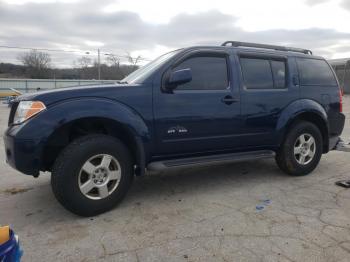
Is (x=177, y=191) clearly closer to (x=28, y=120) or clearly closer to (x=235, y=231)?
(x=235, y=231)

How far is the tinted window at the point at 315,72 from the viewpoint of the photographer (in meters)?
4.84

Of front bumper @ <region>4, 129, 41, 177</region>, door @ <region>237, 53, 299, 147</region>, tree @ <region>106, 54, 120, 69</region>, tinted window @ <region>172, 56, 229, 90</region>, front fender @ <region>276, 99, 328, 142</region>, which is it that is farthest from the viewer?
tree @ <region>106, 54, 120, 69</region>

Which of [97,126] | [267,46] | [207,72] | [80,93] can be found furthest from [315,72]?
[80,93]

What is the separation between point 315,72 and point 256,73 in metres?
1.16

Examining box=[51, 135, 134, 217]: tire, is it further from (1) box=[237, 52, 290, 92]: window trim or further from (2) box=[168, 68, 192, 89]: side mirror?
(1) box=[237, 52, 290, 92]: window trim

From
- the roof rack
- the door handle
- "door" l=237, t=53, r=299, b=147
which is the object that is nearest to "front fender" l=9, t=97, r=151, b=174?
the door handle

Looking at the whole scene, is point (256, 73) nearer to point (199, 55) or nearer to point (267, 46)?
point (267, 46)

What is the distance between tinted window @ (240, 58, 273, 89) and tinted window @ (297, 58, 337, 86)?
60cm

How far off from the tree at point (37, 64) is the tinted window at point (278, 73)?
150 ft

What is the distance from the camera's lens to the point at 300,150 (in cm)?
472

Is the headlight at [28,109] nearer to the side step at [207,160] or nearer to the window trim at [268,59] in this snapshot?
the side step at [207,160]

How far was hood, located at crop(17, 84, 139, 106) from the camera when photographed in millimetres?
3211

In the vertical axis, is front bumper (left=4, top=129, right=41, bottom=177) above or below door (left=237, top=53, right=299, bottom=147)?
below

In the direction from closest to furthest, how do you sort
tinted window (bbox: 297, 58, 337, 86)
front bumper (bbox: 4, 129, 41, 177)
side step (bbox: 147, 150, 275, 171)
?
1. front bumper (bbox: 4, 129, 41, 177)
2. side step (bbox: 147, 150, 275, 171)
3. tinted window (bbox: 297, 58, 337, 86)
